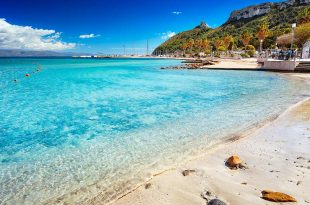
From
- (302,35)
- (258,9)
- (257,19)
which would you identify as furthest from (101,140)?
(258,9)

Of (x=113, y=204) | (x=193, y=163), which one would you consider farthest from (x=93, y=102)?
(x=113, y=204)

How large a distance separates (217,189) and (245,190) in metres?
0.50

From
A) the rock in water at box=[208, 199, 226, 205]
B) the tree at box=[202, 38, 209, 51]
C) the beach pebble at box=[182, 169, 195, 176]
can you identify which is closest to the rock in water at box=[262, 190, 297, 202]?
the rock in water at box=[208, 199, 226, 205]

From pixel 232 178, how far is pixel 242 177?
0.21m

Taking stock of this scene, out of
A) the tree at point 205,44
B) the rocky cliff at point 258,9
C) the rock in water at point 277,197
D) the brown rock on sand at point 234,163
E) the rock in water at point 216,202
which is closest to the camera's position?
the rock in water at point 216,202

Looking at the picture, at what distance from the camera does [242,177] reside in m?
5.17

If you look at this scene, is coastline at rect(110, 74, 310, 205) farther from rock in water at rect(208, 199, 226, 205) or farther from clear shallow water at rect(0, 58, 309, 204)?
clear shallow water at rect(0, 58, 309, 204)

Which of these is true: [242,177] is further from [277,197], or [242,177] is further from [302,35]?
[302,35]

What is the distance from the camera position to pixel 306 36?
181 ft

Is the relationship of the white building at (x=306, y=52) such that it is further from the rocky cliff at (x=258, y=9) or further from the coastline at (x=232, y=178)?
the rocky cliff at (x=258, y=9)

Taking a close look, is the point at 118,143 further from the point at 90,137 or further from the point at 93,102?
the point at 93,102

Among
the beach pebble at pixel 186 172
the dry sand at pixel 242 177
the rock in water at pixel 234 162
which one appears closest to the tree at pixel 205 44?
the dry sand at pixel 242 177

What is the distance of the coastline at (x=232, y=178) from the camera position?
451 centimetres

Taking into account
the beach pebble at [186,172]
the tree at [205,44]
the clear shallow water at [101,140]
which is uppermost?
the tree at [205,44]
